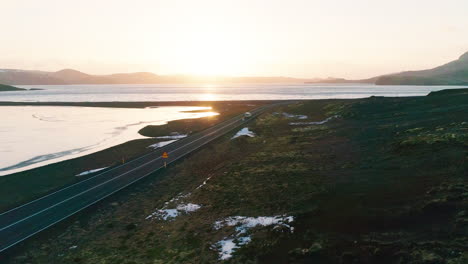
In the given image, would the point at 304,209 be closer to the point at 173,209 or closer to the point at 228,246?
the point at 228,246

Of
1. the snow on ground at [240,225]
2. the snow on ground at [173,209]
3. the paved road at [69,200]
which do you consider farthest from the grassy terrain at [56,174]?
the snow on ground at [240,225]

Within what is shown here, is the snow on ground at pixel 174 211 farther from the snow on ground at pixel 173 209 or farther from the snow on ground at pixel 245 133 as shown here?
the snow on ground at pixel 245 133

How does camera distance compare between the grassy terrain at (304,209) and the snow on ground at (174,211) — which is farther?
the snow on ground at (174,211)

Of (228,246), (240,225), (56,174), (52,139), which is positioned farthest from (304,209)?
Answer: (52,139)

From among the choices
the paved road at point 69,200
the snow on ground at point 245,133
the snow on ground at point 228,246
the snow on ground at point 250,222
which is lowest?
the paved road at point 69,200

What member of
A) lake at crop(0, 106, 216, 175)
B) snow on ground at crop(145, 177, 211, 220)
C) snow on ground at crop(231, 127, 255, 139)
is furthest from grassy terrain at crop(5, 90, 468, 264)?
lake at crop(0, 106, 216, 175)
